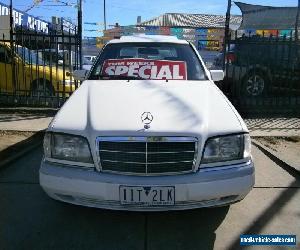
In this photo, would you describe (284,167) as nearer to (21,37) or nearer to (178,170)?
(178,170)

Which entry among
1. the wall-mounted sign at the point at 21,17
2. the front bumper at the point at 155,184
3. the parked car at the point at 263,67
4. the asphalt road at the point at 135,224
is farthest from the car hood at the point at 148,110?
the wall-mounted sign at the point at 21,17

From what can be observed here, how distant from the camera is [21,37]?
9.28 meters

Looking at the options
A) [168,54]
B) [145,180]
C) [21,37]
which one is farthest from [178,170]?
[21,37]

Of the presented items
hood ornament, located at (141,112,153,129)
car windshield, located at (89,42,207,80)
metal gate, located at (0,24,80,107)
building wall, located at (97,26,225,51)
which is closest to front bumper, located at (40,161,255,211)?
hood ornament, located at (141,112,153,129)

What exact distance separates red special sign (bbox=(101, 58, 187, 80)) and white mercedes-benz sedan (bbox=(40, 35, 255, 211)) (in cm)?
107

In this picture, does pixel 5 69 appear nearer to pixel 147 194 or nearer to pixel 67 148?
pixel 67 148

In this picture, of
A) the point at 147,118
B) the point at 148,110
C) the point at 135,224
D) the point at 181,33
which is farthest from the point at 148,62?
the point at 181,33

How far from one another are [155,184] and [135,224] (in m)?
0.65

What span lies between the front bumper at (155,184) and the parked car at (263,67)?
6.17 metres

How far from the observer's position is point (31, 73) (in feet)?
33.1

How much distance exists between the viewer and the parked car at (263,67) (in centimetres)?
948

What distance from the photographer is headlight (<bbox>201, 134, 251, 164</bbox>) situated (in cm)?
341

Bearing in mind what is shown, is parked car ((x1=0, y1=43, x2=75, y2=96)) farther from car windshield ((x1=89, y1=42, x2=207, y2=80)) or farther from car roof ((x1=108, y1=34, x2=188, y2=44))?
car windshield ((x1=89, y1=42, x2=207, y2=80))

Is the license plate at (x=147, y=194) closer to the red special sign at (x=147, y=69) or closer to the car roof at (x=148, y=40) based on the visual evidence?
the red special sign at (x=147, y=69)
